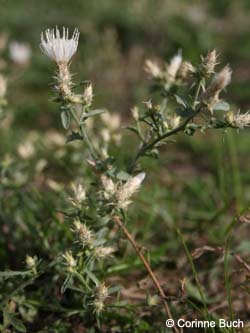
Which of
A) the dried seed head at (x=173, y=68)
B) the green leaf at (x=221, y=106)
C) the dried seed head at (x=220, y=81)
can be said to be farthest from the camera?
the dried seed head at (x=173, y=68)

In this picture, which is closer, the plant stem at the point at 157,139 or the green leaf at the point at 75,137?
the plant stem at the point at 157,139

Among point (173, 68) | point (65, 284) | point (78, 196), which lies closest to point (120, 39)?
point (173, 68)

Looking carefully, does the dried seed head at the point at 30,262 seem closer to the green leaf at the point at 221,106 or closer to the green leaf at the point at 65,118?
the green leaf at the point at 65,118

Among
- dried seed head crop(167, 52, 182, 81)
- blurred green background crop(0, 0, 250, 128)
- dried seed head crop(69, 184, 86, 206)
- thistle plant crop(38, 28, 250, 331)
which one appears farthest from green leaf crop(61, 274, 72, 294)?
blurred green background crop(0, 0, 250, 128)

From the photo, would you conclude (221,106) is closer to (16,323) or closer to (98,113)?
(98,113)

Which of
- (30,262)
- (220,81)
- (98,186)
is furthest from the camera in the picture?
(98,186)

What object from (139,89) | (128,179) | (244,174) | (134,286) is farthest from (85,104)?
(139,89)

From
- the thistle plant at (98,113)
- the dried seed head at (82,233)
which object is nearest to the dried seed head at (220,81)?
the thistle plant at (98,113)

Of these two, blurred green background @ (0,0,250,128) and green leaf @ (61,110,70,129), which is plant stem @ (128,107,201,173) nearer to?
green leaf @ (61,110,70,129)

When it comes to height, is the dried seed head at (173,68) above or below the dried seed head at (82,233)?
above
